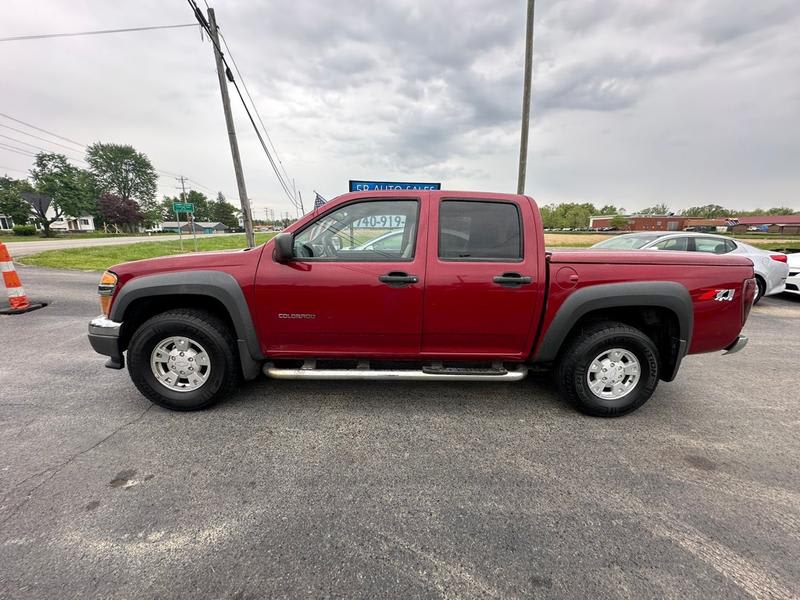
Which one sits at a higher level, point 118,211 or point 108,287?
point 118,211

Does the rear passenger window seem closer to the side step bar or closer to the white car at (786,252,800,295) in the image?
the side step bar

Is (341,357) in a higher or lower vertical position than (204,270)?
lower

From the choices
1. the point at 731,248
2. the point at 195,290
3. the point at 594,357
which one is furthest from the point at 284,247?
the point at 731,248

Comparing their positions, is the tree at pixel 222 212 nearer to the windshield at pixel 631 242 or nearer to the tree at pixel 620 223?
the tree at pixel 620 223

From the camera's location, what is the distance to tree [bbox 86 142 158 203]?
7444 cm

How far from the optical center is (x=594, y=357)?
286 cm

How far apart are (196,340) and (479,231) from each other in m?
2.49

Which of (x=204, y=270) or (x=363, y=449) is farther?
(x=204, y=270)

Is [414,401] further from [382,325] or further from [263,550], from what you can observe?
[263,550]

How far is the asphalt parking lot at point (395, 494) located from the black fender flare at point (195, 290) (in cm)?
81

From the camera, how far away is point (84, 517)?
188 cm

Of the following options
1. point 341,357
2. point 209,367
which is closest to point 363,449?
point 341,357

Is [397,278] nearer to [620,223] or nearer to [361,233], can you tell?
[361,233]

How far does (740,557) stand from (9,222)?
86.1 meters
